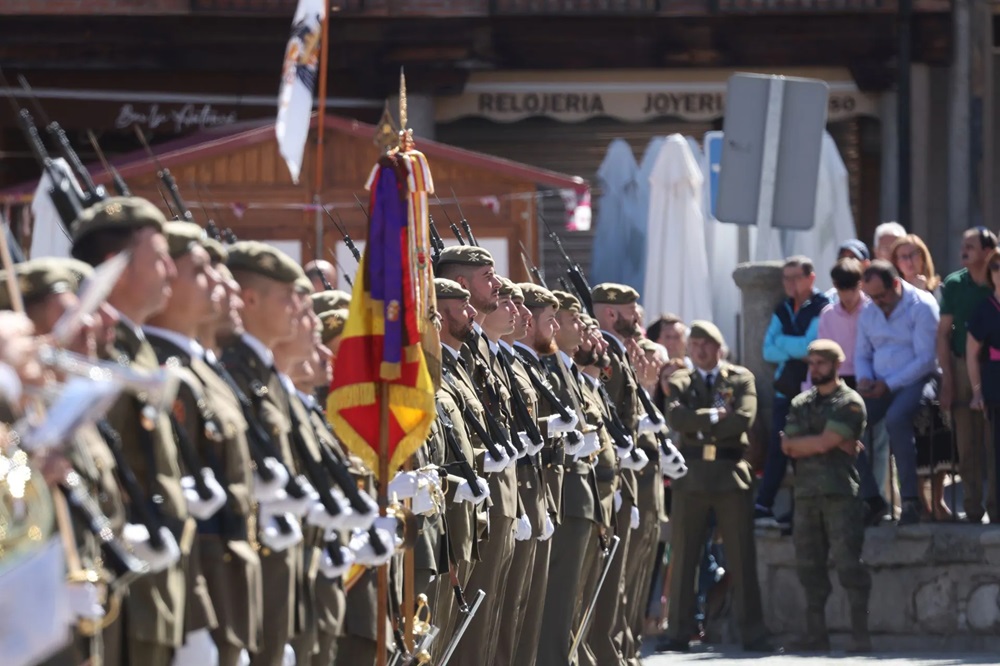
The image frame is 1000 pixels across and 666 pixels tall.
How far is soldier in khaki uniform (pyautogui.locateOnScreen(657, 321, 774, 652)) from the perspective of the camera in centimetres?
1248

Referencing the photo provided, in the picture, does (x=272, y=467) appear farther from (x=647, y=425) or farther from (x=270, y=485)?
(x=647, y=425)

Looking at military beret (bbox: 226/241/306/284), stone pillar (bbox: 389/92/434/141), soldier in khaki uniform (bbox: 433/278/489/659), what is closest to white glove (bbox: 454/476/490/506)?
soldier in khaki uniform (bbox: 433/278/489/659)

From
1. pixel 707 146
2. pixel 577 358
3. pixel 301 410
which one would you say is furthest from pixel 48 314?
pixel 707 146

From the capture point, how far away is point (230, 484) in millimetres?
5793

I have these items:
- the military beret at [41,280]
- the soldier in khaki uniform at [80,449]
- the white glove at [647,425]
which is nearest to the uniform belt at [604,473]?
the white glove at [647,425]

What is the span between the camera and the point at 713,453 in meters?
12.6

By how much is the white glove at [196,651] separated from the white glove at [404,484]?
2016mm

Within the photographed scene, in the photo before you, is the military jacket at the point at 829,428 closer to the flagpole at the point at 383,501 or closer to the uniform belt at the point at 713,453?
the uniform belt at the point at 713,453

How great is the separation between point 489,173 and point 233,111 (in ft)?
14.4

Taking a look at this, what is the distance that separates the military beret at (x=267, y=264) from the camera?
6.39m

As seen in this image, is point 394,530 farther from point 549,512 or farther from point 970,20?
point 970,20

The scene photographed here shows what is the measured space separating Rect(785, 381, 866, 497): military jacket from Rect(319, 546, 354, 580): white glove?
19.8 ft

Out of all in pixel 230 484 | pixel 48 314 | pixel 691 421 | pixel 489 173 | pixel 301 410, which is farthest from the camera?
pixel 489 173

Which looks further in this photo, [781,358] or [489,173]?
[489,173]
